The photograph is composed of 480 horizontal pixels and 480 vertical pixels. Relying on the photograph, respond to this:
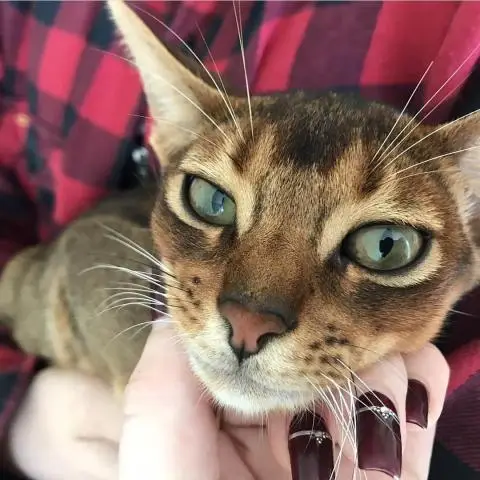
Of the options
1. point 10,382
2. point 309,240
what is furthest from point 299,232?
point 10,382

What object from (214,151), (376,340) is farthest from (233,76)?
(376,340)

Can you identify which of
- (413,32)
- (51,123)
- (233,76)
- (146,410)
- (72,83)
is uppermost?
(413,32)

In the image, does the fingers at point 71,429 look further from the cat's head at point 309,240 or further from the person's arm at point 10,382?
the cat's head at point 309,240

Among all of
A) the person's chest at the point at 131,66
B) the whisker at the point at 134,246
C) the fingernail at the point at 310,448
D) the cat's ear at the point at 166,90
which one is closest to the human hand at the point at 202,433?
the fingernail at the point at 310,448

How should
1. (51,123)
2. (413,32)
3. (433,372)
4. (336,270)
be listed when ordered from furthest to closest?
(51,123) < (413,32) < (433,372) < (336,270)

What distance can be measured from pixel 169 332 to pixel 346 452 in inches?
12.8

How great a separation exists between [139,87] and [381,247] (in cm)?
70

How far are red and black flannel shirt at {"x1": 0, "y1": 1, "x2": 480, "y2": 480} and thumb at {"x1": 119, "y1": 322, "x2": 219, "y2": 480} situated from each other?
42 cm

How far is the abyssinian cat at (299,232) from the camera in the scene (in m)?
0.85

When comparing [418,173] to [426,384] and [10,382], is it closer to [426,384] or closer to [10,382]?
[426,384]

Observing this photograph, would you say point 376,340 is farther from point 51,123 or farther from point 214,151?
point 51,123

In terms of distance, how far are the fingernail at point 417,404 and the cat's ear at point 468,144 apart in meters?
0.30

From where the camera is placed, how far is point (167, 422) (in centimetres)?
97

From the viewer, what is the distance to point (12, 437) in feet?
4.51
